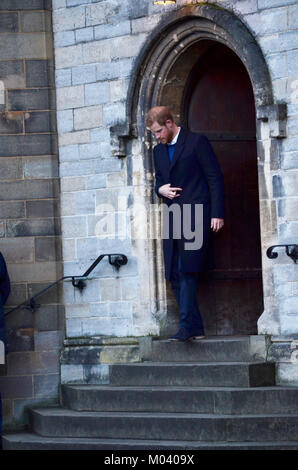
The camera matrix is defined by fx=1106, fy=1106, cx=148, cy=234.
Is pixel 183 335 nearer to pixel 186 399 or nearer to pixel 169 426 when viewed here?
pixel 186 399

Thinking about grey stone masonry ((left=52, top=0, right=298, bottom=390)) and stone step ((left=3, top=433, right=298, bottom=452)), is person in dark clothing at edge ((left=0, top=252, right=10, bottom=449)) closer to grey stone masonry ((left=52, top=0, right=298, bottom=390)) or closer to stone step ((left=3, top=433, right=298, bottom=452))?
grey stone masonry ((left=52, top=0, right=298, bottom=390))

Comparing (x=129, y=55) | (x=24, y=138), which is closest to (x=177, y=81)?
(x=129, y=55)

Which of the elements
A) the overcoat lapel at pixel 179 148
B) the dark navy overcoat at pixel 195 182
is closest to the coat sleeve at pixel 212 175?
the dark navy overcoat at pixel 195 182

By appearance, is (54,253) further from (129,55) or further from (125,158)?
(129,55)

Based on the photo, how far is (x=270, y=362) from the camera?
825 cm

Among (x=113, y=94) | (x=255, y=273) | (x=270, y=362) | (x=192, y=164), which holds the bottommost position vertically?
(x=270, y=362)

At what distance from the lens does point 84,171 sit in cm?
938

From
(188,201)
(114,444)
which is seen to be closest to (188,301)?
(188,201)

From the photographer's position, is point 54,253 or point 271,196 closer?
point 271,196

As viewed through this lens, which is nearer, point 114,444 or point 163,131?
point 114,444

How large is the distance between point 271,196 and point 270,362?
4.11ft

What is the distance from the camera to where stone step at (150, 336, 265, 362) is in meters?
8.38

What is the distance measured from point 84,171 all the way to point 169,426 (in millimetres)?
2487

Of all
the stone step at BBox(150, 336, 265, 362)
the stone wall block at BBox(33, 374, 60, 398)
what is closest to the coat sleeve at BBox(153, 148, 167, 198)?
the stone step at BBox(150, 336, 265, 362)
